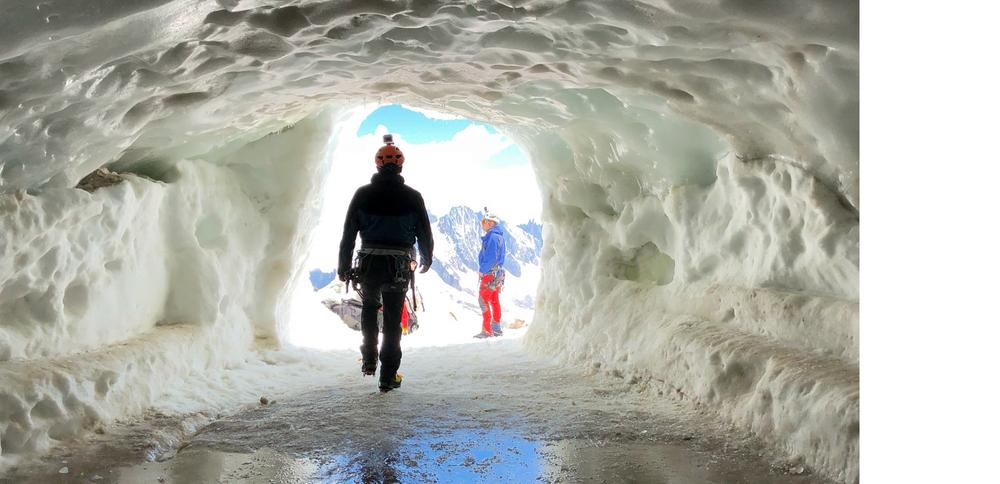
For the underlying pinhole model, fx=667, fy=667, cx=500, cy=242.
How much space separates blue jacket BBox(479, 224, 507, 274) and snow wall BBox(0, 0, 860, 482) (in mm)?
3821

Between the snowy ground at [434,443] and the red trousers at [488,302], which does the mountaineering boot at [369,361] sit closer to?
the snowy ground at [434,443]

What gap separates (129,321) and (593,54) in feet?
12.1

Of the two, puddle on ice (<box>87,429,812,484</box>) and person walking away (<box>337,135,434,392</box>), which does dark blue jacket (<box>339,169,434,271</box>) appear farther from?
puddle on ice (<box>87,429,812,484</box>)

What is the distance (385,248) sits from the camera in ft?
15.9

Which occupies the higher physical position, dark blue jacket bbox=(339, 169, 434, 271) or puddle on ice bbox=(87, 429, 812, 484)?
dark blue jacket bbox=(339, 169, 434, 271)

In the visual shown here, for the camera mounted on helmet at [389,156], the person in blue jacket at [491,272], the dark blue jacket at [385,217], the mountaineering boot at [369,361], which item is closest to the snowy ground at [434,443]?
the mountaineering boot at [369,361]

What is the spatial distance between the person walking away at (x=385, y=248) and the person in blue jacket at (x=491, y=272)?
16.4ft

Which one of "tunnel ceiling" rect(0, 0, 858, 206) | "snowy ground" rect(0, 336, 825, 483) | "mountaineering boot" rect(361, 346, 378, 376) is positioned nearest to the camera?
"tunnel ceiling" rect(0, 0, 858, 206)

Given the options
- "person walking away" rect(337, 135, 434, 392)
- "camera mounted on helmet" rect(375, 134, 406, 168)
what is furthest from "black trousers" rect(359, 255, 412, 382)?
"camera mounted on helmet" rect(375, 134, 406, 168)

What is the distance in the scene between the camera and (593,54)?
358 cm

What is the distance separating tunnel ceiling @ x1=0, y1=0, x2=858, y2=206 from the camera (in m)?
2.55

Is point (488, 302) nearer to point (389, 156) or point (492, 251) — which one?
point (492, 251)
